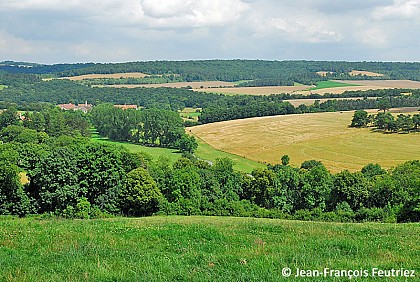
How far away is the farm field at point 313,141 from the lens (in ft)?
248

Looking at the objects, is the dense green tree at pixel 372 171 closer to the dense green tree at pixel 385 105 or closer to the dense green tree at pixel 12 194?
the dense green tree at pixel 12 194

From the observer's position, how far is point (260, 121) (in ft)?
402

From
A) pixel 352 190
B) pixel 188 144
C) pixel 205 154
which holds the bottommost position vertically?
pixel 205 154

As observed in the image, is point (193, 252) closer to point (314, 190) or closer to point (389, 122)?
point (314, 190)

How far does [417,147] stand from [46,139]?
2658 inches

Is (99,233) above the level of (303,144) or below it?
above

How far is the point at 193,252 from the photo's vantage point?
1212 cm

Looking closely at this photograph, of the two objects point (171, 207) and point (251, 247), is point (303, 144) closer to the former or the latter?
point (171, 207)

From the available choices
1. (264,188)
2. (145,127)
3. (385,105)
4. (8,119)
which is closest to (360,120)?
(385,105)

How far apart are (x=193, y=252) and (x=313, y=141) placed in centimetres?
8268

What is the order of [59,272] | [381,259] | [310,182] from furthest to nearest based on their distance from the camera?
[310,182], [381,259], [59,272]

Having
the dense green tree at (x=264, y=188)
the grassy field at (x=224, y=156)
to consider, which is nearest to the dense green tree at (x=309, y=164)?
the grassy field at (x=224, y=156)

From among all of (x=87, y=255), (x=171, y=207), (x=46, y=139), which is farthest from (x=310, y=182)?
(x=46, y=139)

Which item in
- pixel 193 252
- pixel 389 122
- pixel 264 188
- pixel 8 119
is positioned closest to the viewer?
pixel 193 252
